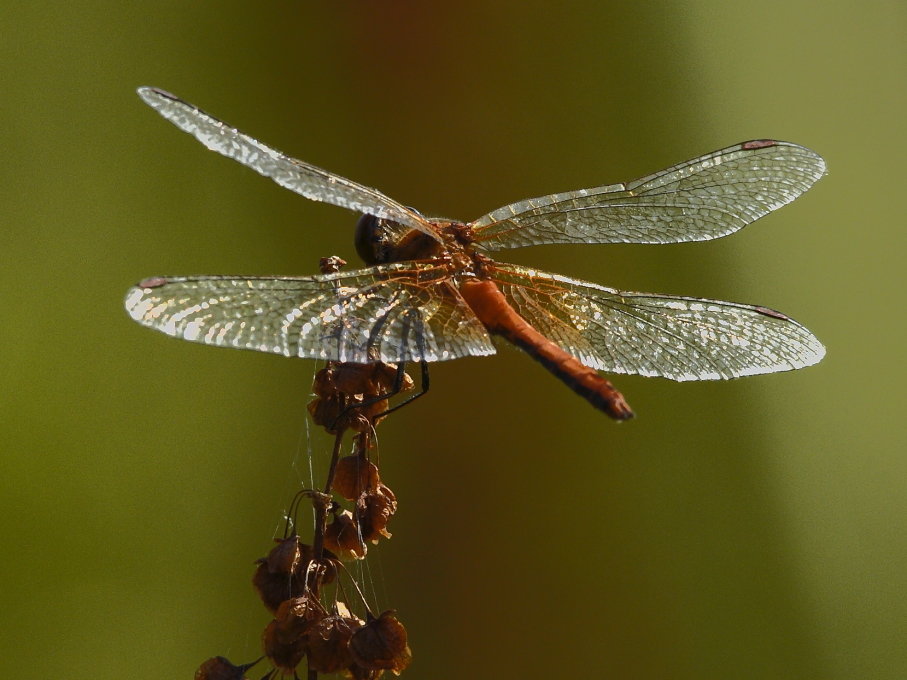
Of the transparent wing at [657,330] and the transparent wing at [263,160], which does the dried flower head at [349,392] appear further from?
the transparent wing at [657,330]

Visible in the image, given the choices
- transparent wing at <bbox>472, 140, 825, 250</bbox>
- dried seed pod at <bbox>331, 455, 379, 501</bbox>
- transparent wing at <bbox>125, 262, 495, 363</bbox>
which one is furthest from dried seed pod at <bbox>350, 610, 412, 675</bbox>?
transparent wing at <bbox>472, 140, 825, 250</bbox>

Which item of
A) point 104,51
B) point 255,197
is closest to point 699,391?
point 255,197

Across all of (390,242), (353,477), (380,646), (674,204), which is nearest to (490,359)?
(674,204)

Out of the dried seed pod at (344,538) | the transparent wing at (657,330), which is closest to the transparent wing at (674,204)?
the transparent wing at (657,330)

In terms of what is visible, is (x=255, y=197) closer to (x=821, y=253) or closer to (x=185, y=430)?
(x=185, y=430)

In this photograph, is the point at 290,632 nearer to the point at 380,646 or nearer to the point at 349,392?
the point at 380,646

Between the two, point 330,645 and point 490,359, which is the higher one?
point 490,359

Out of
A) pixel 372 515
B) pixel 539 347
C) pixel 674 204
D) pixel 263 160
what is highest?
pixel 263 160
